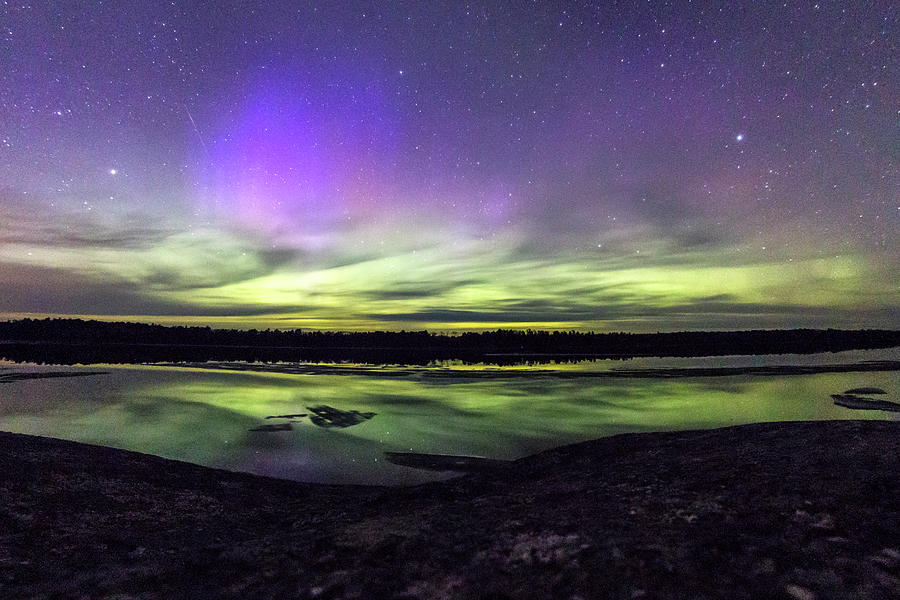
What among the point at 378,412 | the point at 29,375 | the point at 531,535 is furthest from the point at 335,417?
the point at 29,375

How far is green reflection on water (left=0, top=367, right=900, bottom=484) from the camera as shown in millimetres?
9336

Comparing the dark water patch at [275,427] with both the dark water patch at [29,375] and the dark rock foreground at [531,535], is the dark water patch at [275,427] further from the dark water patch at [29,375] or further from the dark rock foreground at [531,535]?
the dark water patch at [29,375]

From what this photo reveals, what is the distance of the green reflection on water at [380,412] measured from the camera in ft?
30.6

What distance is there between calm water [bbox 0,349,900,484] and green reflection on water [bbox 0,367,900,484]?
42mm

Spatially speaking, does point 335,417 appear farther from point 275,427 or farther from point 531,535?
point 531,535

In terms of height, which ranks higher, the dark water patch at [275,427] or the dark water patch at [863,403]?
the dark water patch at [863,403]

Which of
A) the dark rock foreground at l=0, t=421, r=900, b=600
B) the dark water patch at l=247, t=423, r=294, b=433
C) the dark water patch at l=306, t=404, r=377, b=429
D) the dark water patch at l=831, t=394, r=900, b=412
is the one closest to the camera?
the dark rock foreground at l=0, t=421, r=900, b=600

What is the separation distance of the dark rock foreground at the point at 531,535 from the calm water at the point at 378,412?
314cm

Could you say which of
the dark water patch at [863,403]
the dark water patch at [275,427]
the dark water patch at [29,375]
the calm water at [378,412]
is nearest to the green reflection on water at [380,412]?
the calm water at [378,412]

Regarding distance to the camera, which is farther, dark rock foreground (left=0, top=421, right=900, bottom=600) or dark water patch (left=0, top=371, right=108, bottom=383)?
dark water patch (left=0, top=371, right=108, bottom=383)

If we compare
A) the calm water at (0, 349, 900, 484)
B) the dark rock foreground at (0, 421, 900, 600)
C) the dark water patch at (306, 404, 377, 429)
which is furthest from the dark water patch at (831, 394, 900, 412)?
the dark water patch at (306, 404, 377, 429)

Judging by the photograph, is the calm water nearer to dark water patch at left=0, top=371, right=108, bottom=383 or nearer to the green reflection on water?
the green reflection on water

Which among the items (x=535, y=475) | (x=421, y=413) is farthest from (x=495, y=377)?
(x=535, y=475)

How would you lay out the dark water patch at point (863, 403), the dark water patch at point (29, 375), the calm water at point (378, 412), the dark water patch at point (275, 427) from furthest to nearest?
the dark water patch at point (29, 375) < the dark water patch at point (863, 403) < the dark water patch at point (275, 427) < the calm water at point (378, 412)
